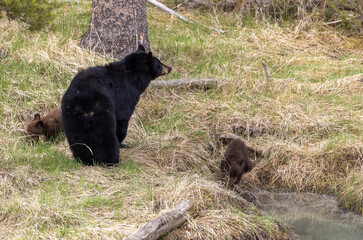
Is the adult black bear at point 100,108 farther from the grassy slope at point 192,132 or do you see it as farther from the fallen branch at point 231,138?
the fallen branch at point 231,138

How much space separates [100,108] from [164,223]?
1.65 m

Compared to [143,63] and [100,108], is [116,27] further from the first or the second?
[100,108]

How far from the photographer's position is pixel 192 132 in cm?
716

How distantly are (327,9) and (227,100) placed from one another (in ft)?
15.6

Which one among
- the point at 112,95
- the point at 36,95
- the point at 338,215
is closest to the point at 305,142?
the point at 338,215

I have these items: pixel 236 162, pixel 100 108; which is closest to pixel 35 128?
pixel 100 108

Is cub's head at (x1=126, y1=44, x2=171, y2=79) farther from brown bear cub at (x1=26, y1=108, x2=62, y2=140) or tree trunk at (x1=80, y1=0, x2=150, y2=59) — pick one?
tree trunk at (x1=80, y1=0, x2=150, y2=59)

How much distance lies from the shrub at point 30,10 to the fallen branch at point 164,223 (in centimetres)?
353

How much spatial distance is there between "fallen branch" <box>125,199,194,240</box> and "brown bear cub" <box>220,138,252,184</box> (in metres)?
1.28

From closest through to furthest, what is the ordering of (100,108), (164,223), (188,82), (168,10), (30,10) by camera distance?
1. (164,223)
2. (100,108)
3. (30,10)
4. (188,82)
5. (168,10)

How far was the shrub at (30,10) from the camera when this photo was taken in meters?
6.53

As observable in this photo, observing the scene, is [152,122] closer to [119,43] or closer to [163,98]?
[163,98]

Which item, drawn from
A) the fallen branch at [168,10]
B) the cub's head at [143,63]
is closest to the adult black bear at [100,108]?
the cub's head at [143,63]

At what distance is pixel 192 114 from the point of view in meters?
7.52
